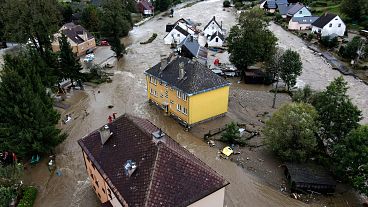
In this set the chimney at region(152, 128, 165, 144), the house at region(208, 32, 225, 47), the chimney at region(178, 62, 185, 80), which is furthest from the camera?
the house at region(208, 32, 225, 47)

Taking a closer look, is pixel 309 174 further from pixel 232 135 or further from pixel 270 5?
pixel 270 5

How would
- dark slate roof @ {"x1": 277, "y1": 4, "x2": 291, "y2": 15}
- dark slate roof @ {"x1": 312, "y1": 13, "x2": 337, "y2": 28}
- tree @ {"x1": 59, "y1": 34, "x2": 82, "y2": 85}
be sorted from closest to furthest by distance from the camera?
tree @ {"x1": 59, "y1": 34, "x2": 82, "y2": 85} < dark slate roof @ {"x1": 312, "y1": 13, "x2": 337, "y2": 28} < dark slate roof @ {"x1": 277, "y1": 4, "x2": 291, "y2": 15}

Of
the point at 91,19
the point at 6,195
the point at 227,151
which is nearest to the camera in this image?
the point at 6,195

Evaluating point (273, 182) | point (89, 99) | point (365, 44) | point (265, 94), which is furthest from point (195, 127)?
point (365, 44)

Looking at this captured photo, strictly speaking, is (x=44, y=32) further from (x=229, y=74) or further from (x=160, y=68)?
(x=229, y=74)

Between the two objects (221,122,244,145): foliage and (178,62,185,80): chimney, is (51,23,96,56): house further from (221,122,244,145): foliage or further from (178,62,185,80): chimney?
(221,122,244,145): foliage

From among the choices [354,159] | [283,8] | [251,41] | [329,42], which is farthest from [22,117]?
[283,8]

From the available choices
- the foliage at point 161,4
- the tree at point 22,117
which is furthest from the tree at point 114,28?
the foliage at point 161,4

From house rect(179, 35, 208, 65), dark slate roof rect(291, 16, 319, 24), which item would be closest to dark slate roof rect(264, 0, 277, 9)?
dark slate roof rect(291, 16, 319, 24)

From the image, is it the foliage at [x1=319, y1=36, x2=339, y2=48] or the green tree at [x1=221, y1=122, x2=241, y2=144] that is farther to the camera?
the foliage at [x1=319, y1=36, x2=339, y2=48]
